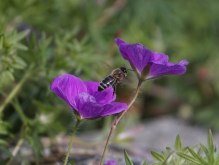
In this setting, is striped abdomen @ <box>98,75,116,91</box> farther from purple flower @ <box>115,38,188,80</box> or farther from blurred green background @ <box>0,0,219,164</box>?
blurred green background @ <box>0,0,219,164</box>

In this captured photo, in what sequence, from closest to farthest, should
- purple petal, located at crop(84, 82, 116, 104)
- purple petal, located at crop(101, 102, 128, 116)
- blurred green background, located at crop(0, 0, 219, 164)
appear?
purple petal, located at crop(101, 102, 128, 116), purple petal, located at crop(84, 82, 116, 104), blurred green background, located at crop(0, 0, 219, 164)

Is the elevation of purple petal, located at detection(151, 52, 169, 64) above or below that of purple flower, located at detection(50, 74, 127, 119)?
above

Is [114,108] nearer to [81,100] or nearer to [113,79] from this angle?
[81,100]

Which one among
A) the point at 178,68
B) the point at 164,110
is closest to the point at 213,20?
the point at 164,110

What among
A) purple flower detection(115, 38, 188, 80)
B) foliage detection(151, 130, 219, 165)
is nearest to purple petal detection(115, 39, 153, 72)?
purple flower detection(115, 38, 188, 80)

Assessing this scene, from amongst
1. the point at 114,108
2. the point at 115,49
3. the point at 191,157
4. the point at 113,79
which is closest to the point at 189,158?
the point at 191,157

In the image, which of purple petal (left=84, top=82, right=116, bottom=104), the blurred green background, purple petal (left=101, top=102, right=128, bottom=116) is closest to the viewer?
purple petal (left=101, top=102, right=128, bottom=116)
